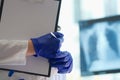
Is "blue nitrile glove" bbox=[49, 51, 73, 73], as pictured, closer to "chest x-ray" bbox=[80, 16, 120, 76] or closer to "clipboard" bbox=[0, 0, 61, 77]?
"clipboard" bbox=[0, 0, 61, 77]

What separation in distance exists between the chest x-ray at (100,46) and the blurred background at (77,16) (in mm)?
30

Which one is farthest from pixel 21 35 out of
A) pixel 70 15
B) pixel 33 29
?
pixel 70 15

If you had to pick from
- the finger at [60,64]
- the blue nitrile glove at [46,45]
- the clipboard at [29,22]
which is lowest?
the finger at [60,64]

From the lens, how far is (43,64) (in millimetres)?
→ 1253

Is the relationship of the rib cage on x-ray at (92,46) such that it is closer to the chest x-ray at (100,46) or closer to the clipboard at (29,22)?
the chest x-ray at (100,46)

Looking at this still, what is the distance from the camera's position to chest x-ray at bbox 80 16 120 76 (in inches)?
57.7

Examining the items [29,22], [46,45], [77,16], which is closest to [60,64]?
[46,45]

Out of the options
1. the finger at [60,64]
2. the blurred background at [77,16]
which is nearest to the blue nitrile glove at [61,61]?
the finger at [60,64]

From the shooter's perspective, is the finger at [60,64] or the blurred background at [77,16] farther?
the blurred background at [77,16]

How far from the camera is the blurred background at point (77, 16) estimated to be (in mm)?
1498

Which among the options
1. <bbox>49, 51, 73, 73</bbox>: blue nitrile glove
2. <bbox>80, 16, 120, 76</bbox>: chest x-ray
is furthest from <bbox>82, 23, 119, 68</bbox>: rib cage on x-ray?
<bbox>49, 51, 73, 73</bbox>: blue nitrile glove

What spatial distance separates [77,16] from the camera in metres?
1.55

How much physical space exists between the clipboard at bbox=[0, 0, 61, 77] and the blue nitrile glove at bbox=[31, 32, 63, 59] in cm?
7

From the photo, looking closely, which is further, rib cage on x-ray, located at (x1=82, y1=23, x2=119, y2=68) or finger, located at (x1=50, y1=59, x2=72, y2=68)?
rib cage on x-ray, located at (x1=82, y1=23, x2=119, y2=68)
